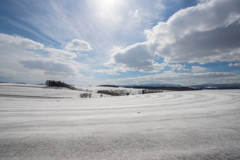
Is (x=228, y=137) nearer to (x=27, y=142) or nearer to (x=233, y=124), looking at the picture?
(x=233, y=124)

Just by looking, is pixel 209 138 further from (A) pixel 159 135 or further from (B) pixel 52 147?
(B) pixel 52 147

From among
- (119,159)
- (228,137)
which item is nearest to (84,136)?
(119,159)

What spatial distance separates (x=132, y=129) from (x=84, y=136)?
834 mm

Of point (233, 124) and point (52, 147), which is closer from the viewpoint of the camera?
point (52, 147)

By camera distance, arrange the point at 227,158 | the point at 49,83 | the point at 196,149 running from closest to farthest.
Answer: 1. the point at 227,158
2. the point at 196,149
3. the point at 49,83

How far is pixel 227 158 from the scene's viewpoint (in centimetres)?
115

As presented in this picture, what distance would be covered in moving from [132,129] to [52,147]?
124 centimetres

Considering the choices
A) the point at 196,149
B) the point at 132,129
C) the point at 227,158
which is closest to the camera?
the point at 227,158

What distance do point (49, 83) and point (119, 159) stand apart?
36955 mm

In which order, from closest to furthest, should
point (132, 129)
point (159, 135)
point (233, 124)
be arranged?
point (159, 135) < point (132, 129) < point (233, 124)

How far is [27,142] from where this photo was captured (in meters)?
1.46

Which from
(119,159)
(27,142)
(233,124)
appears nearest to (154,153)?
(119,159)

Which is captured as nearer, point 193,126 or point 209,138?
point 209,138

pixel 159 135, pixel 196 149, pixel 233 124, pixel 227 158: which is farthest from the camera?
pixel 233 124
